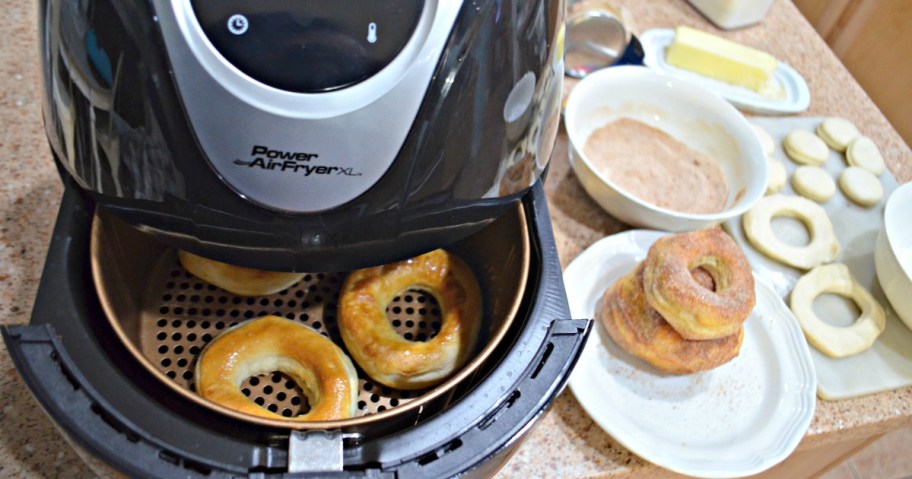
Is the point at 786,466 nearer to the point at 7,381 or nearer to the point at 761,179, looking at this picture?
the point at 761,179

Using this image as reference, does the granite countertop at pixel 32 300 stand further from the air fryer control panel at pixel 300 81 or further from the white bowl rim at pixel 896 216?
the air fryer control panel at pixel 300 81

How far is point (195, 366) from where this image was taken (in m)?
0.49

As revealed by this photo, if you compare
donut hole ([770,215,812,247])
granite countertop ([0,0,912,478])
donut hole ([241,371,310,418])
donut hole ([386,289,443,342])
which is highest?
donut hole ([770,215,812,247])

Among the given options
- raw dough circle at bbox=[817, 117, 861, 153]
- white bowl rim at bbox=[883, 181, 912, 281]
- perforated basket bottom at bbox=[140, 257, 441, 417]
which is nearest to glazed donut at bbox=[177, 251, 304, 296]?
perforated basket bottom at bbox=[140, 257, 441, 417]

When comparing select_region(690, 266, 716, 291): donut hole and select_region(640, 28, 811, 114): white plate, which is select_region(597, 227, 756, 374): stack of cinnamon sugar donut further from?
select_region(640, 28, 811, 114): white plate

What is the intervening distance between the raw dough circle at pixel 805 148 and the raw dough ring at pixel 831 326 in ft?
0.54

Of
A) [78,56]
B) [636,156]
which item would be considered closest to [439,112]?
[78,56]

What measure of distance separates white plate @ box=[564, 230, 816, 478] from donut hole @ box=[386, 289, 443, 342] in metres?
0.13

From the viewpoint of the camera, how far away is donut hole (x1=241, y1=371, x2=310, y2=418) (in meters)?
0.49

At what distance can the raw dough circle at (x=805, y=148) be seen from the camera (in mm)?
864

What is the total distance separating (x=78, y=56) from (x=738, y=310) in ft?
1.65

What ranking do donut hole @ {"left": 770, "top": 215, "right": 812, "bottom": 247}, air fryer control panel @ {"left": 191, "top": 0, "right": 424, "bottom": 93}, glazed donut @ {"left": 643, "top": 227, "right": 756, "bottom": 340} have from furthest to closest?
donut hole @ {"left": 770, "top": 215, "right": 812, "bottom": 247}, glazed donut @ {"left": 643, "top": 227, "right": 756, "bottom": 340}, air fryer control panel @ {"left": 191, "top": 0, "right": 424, "bottom": 93}

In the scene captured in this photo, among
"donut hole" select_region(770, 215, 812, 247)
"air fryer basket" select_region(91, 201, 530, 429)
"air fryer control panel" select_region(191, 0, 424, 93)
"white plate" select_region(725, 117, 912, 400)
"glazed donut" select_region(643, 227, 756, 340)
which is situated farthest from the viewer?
"donut hole" select_region(770, 215, 812, 247)

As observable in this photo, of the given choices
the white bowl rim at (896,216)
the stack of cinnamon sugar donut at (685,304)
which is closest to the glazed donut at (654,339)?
the stack of cinnamon sugar donut at (685,304)
